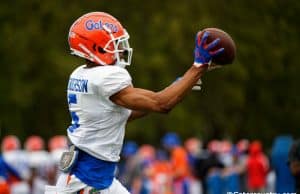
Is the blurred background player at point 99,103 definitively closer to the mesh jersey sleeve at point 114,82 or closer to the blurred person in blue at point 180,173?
the mesh jersey sleeve at point 114,82

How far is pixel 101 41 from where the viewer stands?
7672 mm

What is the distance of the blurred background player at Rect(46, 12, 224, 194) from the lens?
738 cm

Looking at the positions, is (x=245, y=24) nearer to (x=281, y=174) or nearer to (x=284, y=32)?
(x=284, y=32)

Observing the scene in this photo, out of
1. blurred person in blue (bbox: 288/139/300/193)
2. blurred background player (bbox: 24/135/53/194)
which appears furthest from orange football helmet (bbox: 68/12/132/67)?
blurred background player (bbox: 24/135/53/194)

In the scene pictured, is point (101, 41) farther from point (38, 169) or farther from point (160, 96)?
point (38, 169)

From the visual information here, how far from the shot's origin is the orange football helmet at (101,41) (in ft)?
25.1

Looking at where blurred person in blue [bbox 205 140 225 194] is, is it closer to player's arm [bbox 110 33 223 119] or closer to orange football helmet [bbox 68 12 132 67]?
orange football helmet [bbox 68 12 132 67]

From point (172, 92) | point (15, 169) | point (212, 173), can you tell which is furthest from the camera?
point (212, 173)

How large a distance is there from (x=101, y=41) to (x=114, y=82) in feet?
1.40

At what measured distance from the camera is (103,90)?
7.41 metres

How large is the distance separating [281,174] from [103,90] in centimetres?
379

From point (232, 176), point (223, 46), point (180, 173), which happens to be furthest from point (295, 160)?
point (180, 173)

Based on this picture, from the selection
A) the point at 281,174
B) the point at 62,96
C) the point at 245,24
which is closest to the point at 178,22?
the point at 62,96

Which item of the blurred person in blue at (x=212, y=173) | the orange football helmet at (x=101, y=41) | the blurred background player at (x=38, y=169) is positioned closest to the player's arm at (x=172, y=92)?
the orange football helmet at (x=101, y=41)
